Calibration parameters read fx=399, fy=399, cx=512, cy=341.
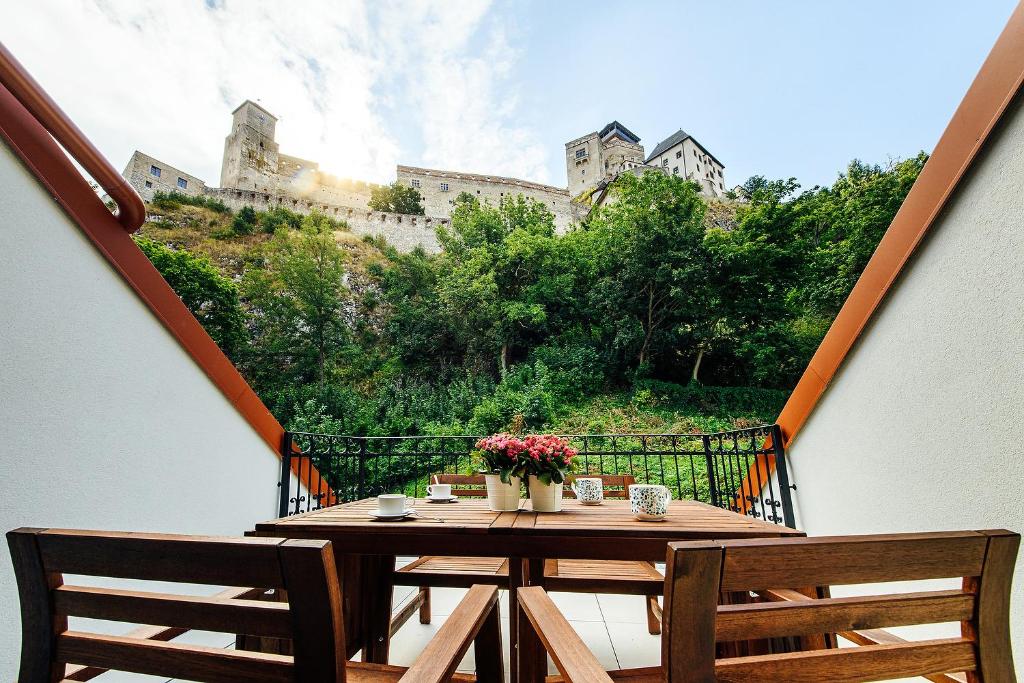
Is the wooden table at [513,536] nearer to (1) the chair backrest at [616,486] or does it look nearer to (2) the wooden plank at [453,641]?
(2) the wooden plank at [453,641]

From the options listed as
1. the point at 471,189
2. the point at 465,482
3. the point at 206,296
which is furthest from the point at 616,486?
the point at 471,189

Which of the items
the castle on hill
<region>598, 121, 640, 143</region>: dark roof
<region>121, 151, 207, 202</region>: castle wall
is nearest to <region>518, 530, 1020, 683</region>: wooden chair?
the castle on hill

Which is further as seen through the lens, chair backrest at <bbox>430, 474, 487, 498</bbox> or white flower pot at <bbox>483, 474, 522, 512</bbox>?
chair backrest at <bbox>430, 474, 487, 498</bbox>

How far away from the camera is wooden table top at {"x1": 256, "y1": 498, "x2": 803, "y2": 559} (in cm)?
146

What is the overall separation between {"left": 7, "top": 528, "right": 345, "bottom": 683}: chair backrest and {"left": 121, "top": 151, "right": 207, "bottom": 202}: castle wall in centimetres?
3184

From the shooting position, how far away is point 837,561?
720 millimetres

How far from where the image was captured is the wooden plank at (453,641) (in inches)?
31.0

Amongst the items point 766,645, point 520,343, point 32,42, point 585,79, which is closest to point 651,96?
point 585,79

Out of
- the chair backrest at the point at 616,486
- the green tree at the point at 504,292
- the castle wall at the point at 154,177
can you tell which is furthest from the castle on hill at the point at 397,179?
the chair backrest at the point at 616,486

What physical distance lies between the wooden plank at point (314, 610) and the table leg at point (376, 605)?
47.5 inches

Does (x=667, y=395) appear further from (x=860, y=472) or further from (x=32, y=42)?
(x=32, y=42)

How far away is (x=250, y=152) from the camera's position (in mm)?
30781

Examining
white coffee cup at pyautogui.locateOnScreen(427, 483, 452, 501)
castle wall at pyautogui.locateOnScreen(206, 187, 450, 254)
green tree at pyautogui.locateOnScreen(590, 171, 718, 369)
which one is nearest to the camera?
white coffee cup at pyautogui.locateOnScreen(427, 483, 452, 501)

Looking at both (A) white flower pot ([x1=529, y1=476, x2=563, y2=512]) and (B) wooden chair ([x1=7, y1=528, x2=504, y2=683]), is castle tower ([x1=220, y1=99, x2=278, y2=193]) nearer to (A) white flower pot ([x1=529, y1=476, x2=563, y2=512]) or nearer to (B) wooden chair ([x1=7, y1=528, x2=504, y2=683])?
(A) white flower pot ([x1=529, y1=476, x2=563, y2=512])
